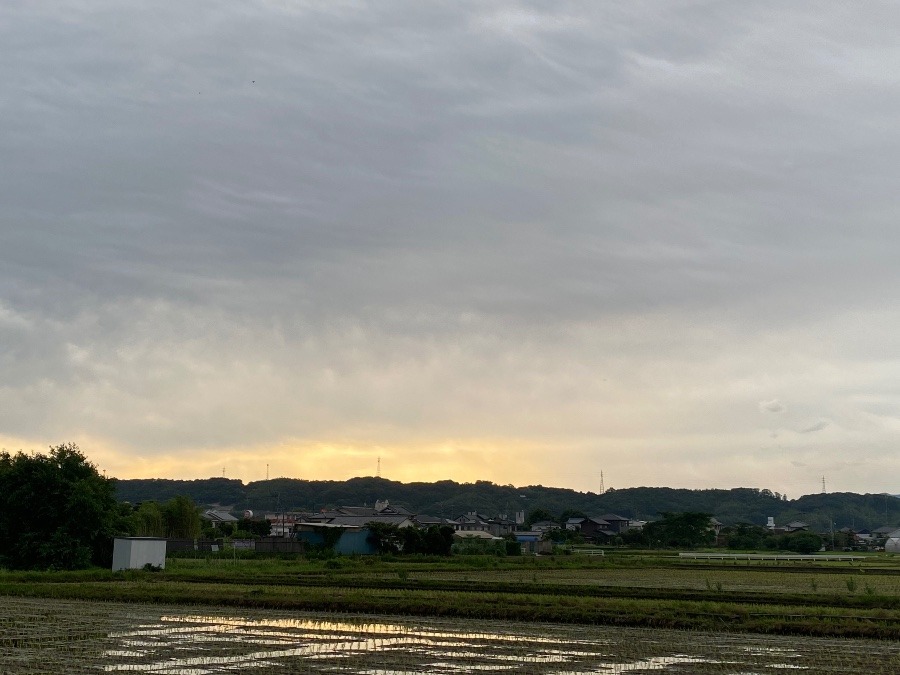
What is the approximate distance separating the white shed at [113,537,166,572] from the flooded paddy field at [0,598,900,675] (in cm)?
1802

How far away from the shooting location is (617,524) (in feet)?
462

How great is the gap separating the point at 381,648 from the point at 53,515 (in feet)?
102

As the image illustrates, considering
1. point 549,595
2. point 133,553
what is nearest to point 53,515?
point 133,553

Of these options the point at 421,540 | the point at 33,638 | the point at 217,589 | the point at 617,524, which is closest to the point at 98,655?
the point at 33,638

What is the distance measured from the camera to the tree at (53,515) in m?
43.5

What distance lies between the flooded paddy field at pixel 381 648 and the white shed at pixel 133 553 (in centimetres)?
1802

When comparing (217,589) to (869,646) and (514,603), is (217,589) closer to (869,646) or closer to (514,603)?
(514,603)

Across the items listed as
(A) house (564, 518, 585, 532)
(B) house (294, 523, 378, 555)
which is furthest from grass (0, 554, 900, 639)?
(A) house (564, 518, 585, 532)

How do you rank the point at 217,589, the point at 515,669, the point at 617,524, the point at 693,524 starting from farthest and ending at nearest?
the point at 617,524, the point at 693,524, the point at 217,589, the point at 515,669

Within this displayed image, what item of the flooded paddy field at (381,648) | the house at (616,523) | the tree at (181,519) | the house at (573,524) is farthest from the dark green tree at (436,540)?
the house at (616,523)

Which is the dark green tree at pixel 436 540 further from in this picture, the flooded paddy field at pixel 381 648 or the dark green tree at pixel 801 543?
the flooded paddy field at pixel 381 648

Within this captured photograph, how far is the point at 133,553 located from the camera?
41.4 metres

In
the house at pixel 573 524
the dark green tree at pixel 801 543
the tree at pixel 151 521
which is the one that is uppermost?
the tree at pixel 151 521

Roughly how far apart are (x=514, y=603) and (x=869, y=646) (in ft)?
32.3
